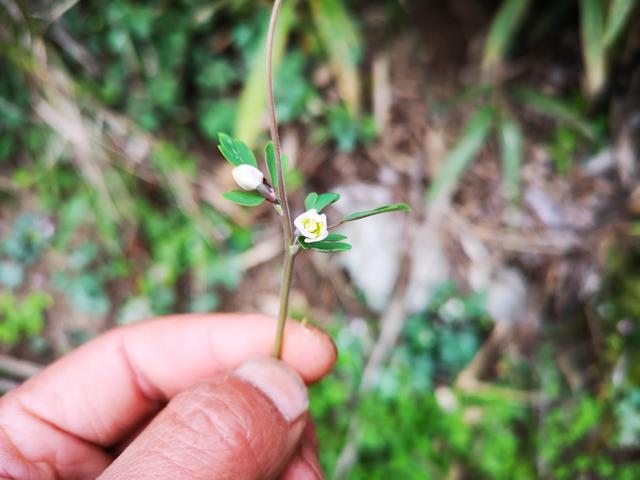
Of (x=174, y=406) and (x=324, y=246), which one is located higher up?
(x=324, y=246)

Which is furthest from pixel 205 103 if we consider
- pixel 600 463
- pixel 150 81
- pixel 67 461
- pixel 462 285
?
pixel 600 463

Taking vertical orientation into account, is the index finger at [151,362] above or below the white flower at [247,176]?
below

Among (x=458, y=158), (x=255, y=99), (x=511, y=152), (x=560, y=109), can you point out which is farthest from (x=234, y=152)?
(x=560, y=109)

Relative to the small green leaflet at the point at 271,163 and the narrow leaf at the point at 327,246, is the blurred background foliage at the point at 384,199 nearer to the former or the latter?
the small green leaflet at the point at 271,163

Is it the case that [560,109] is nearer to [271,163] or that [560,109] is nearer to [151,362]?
[271,163]

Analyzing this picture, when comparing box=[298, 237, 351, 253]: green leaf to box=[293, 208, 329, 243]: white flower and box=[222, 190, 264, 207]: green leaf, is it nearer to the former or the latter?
box=[293, 208, 329, 243]: white flower

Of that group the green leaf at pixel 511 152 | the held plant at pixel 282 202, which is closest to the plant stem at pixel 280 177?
the held plant at pixel 282 202

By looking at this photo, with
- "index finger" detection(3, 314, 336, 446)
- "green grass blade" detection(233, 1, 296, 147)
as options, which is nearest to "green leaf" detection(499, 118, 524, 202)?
"green grass blade" detection(233, 1, 296, 147)

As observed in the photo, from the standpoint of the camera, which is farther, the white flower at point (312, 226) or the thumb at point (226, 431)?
the thumb at point (226, 431)
